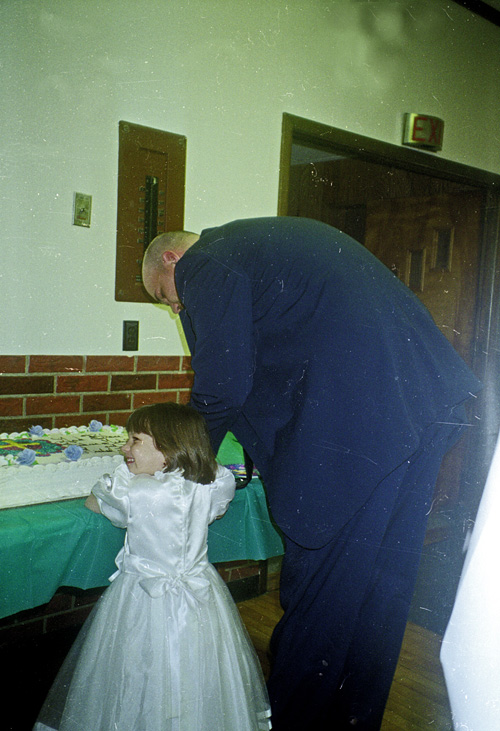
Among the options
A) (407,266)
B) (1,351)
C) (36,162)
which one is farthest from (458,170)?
(1,351)

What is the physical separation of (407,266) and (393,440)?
2.96 meters

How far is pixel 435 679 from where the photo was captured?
90.2 inches

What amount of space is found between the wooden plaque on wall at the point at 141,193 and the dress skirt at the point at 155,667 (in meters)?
1.30

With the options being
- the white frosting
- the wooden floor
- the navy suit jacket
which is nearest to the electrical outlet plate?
the white frosting

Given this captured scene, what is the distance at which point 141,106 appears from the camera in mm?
2471

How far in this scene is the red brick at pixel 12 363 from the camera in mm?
2217

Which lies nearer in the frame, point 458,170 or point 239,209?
point 239,209

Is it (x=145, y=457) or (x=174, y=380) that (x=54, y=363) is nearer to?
(x=174, y=380)

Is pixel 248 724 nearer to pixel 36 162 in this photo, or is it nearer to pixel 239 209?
pixel 36 162

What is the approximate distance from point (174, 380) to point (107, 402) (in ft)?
1.10

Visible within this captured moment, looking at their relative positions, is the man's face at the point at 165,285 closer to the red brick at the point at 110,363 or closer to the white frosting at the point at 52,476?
the white frosting at the point at 52,476

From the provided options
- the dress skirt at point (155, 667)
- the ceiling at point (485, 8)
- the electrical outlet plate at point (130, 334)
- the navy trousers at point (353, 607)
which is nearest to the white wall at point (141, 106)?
the electrical outlet plate at point (130, 334)

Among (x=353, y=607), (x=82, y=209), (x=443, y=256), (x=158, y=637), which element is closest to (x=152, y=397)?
(x=82, y=209)

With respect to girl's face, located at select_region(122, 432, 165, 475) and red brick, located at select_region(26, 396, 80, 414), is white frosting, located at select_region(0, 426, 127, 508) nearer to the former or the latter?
girl's face, located at select_region(122, 432, 165, 475)
